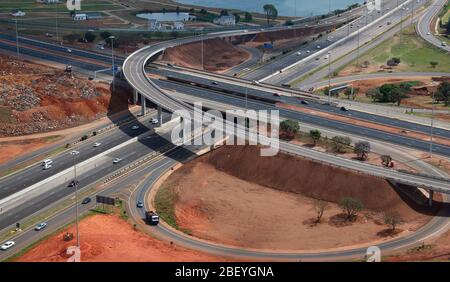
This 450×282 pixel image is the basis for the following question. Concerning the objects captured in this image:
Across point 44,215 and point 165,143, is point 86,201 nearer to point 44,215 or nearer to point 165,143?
point 44,215

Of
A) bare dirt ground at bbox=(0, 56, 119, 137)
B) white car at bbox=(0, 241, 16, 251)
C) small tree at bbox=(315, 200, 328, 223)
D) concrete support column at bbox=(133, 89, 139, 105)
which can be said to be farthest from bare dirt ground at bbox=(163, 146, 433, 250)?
bare dirt ground at bbox=(0, 56, 119, 137)

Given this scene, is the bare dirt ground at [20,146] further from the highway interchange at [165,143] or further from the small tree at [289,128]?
the small tree at [289,128]

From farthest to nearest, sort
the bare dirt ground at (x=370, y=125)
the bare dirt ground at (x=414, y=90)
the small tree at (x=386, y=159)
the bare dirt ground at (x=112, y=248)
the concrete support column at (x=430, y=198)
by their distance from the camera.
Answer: the bare dirt ground at (x=414, y=90) → the bare dirt ground at (x=370, y=125) → the small tree at (x=386, y=159) → the concrete support column at (x=430, y=198) → the bare dirt ground at (x=112, y=248)

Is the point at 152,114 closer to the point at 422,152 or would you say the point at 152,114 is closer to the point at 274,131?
the point at 274,131

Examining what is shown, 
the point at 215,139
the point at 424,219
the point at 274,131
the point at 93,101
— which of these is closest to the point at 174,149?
the point at 215,139

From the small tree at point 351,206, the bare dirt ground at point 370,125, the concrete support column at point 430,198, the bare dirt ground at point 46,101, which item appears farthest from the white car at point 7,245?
the bare dirt ground at point 370,125

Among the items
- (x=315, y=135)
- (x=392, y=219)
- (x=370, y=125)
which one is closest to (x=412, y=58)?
(x=370, y=125)

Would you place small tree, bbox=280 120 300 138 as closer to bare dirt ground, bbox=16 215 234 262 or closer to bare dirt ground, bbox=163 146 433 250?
bare dirt ground, bbox=163 146 433 250
